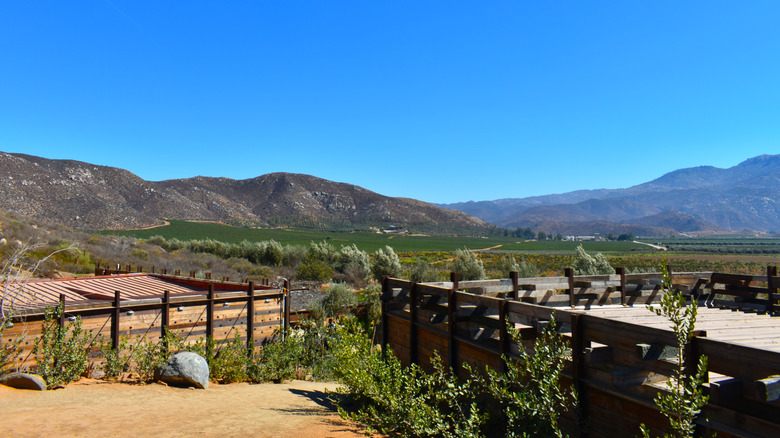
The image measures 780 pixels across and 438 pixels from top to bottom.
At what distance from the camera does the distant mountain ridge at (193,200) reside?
200 feet

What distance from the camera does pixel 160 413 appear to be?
6.70 meters

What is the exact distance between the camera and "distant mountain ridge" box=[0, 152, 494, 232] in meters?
60.8

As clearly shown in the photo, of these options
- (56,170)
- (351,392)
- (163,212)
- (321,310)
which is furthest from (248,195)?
(351,392)

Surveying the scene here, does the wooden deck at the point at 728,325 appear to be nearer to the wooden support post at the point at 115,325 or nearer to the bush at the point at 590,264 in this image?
the wooden support post at the point at 115,325

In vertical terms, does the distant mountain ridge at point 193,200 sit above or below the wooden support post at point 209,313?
above

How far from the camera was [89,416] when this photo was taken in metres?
6.22

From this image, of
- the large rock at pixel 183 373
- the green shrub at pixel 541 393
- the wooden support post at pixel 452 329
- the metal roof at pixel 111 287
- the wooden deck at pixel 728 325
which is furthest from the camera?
the metal roof at pixel 111 287

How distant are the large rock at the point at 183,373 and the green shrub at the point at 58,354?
1.31 meters

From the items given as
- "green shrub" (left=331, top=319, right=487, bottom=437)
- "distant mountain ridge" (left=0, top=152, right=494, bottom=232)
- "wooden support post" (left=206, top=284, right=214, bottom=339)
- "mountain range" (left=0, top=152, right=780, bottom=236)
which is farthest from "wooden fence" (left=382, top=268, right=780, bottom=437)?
"distant mountain ridge" (left=0, top=152, right=494, bottom=232)

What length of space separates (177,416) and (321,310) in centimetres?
1244

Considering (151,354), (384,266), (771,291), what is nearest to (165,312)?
(151,354)

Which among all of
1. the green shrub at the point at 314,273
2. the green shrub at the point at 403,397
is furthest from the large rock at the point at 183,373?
the green shrub at the point at 314,273

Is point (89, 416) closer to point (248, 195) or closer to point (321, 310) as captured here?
point (321, 310)

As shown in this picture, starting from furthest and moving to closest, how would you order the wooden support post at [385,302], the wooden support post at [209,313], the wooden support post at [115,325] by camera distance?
the wooden support post at [209,313] → the wooden support post at [115,325] → the wooden support post at [385,302]
